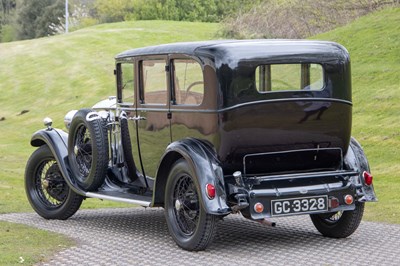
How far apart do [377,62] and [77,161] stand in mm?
13489

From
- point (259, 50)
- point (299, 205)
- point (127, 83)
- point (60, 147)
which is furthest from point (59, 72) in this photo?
point (299, 205)

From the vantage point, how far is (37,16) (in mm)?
81938

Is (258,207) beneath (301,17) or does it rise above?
above

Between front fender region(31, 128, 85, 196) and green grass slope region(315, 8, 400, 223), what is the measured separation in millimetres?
3421

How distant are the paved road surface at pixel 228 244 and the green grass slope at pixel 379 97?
140 centimetres

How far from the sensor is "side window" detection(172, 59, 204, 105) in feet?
26.4

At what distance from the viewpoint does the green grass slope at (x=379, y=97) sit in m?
12.6

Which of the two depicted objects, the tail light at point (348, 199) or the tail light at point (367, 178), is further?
the tail light at point (367, 178)

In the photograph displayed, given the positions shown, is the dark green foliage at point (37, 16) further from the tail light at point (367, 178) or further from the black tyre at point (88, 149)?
the tail light at point (367, 178)

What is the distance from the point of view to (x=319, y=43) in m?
8.27

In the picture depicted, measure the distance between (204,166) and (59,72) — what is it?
33436 millimetres

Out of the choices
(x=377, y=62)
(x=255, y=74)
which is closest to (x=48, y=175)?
(x=255, y=74)

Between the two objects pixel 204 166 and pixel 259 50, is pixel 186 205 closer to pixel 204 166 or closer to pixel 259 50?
pixel 204 166

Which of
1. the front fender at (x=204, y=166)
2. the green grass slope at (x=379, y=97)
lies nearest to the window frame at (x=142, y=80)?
the front fender at (x=204, y=166)
